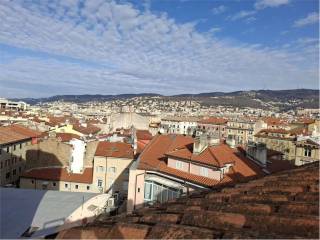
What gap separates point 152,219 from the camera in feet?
15.5

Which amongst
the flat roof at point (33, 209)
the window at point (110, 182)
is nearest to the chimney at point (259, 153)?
the flat roof at point (33, 209)

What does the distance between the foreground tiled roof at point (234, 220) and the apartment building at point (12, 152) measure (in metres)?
38.6

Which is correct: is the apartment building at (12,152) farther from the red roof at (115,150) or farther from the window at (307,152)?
the window at (307,152)

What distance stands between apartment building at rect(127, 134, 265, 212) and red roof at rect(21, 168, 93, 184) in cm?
1063

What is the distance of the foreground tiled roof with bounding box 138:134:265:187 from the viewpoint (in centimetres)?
2252

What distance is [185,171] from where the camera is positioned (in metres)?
24.5

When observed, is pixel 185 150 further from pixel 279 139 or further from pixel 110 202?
pixel 279 139

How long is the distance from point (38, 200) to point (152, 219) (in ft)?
58.4

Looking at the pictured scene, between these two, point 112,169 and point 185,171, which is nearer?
point 185,171

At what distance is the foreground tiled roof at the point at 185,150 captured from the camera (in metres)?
22.5

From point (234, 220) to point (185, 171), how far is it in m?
20.4

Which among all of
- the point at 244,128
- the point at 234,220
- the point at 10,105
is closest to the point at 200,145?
the point at 234,220

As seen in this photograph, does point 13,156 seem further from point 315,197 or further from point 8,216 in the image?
point 315,197

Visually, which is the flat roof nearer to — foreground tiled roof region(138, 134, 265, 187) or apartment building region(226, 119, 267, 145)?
foreground tiled roof region(138, 134, 265, 187)
